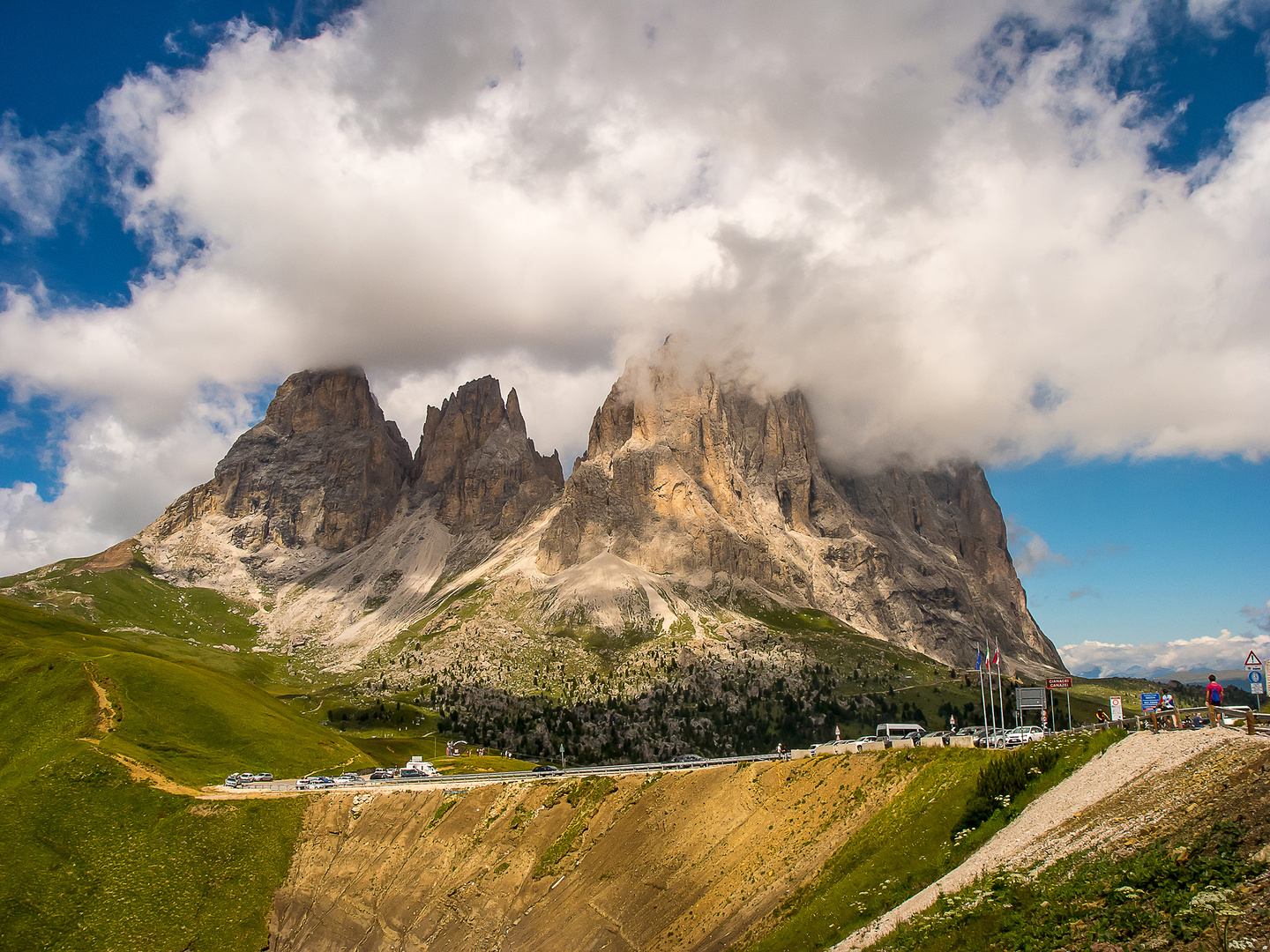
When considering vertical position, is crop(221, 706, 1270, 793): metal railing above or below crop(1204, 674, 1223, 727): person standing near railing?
below

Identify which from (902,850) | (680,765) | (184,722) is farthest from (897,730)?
(184,722)

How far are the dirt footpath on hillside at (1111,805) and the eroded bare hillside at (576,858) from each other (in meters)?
11.8

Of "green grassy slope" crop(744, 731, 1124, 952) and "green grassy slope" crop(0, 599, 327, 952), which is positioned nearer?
"green grassy slope" crop(744, 731, 1124, 952)

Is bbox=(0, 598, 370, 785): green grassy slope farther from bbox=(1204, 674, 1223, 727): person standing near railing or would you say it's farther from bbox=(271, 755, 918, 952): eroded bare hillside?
bbox=(1204, 674, 1223, 727): person standing near railing

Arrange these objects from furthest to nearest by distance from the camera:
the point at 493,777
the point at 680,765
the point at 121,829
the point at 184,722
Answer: the point at 184,722
the point at 493,777
the point at 121,829
the point at 680,765

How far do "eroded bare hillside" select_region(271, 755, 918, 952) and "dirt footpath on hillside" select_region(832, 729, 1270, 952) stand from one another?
11.8 m

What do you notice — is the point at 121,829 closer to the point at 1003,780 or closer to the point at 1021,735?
the point at 1003,780

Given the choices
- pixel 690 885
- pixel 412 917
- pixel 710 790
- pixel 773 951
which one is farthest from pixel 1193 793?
pixel 412 917

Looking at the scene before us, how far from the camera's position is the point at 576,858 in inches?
2415

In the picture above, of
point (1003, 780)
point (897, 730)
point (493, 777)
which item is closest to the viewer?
point (1003, 780)

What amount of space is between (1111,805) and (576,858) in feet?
129

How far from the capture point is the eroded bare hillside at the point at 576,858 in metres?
49.7

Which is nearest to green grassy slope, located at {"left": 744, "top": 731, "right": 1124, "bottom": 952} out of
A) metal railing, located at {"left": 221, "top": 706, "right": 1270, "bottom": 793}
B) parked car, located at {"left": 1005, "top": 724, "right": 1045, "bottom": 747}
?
metal railing, located at {"left": 221, "top": 706, "right": 1270, "bottom": 793}

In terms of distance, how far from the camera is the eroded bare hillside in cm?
4972
